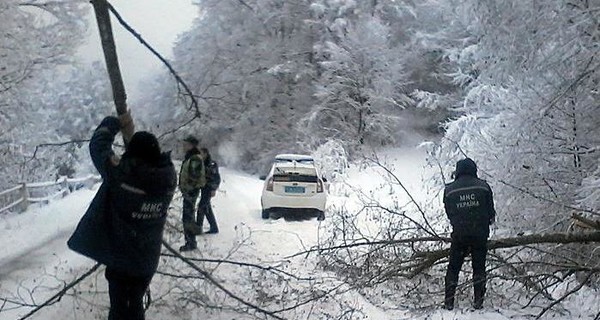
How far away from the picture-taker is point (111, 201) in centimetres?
405

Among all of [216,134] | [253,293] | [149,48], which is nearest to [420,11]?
[216,134]

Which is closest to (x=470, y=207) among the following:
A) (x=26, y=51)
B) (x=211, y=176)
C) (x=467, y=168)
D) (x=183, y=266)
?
(x=467, y=168)

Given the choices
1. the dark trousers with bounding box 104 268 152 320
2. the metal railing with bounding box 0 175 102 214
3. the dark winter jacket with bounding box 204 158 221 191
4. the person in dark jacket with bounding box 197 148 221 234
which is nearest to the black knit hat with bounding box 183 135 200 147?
the person in dark jacket with bounding box 197 148 221 234

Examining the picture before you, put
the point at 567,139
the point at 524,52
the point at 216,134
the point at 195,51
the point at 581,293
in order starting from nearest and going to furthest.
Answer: the point at 581,293, the point at 524,52, the point at 567,139, the point at 195,51, the point at 216,134

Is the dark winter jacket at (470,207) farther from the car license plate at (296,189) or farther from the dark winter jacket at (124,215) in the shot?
the car license plate at (296,189)

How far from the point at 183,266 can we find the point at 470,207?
331 centimetres

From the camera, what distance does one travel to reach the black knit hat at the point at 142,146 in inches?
158

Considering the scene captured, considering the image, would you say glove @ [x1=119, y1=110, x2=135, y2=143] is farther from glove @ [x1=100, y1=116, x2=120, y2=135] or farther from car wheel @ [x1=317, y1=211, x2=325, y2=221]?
car wheel @ [x1=317, y1=211, x2=325, y2=221]

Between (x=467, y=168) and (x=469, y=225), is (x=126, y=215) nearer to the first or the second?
(x=469, y=225)

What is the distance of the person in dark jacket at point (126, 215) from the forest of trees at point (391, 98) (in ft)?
3.88

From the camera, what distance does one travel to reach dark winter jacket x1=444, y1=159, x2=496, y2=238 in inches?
268

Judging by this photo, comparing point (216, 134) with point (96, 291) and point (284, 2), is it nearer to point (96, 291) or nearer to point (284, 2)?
point (284, 2)

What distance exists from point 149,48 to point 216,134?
70.6 ft

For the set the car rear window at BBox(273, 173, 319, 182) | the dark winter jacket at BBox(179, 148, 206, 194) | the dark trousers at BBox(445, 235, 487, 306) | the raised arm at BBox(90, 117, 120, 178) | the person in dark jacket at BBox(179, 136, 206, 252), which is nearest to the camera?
the raised arm at BBox(90, 117, 120, 178)
